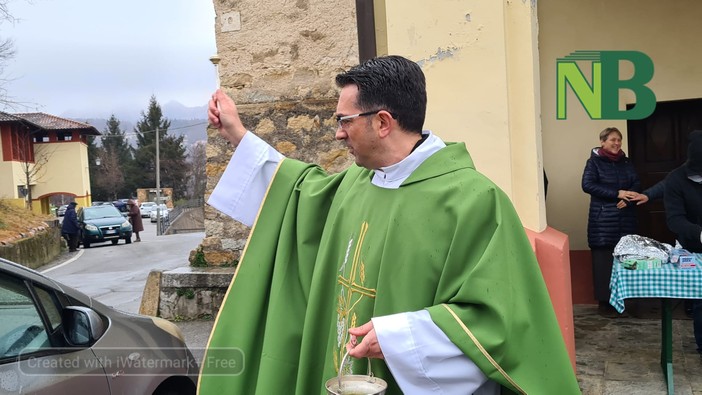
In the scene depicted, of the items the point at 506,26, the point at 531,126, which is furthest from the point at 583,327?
the point at 506,26

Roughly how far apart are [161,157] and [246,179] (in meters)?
74.5

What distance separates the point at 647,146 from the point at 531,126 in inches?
143

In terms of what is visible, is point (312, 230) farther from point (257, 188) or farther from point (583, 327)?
point (583, 327)

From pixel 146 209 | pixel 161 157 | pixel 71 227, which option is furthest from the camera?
pixel 161 157

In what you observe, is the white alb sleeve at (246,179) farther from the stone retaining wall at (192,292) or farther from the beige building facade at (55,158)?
the beige building facade at (55,158)

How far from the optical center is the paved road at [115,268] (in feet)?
40.4

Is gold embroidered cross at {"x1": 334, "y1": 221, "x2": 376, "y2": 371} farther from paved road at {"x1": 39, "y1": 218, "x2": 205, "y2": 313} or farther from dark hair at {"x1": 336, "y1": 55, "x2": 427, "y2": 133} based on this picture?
paved road at {"x1": 39, "y1": 218, "x2": 205, "y2": 313}

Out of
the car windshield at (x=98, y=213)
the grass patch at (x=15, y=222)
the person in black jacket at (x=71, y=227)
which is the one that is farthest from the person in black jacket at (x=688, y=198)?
the car windshield at (x=98, y=213)

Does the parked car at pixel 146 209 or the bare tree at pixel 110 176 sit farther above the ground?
the bare tree at pixel 110 176

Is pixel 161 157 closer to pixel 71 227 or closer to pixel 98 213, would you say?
pixel 98 213

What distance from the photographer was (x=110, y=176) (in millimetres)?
73312

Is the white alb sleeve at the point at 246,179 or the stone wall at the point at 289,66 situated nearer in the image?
the white alb sleeve at the point at 246,179

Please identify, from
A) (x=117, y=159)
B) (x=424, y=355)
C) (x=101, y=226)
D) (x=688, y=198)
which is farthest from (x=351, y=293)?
(x=117, y=159)

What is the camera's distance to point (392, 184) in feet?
7.35
